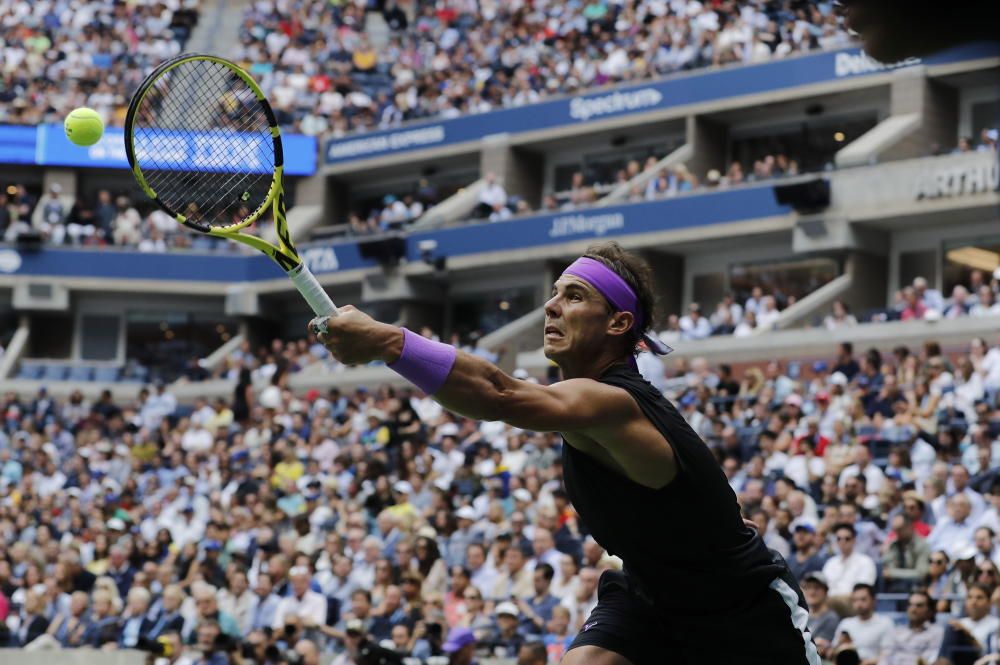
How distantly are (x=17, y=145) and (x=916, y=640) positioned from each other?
2998 cm

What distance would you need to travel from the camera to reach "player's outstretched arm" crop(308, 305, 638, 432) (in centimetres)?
366

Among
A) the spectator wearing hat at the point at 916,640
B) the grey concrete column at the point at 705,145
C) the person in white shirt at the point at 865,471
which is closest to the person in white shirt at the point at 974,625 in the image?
the spectator wearing hat at the point at 916,640

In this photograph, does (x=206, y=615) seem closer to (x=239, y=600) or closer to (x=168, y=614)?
(x=168, y=614)

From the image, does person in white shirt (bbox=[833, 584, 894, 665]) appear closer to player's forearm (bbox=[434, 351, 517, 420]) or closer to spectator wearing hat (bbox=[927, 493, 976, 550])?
spectator wearing hat (bbox=[927, 493, 976, 550])

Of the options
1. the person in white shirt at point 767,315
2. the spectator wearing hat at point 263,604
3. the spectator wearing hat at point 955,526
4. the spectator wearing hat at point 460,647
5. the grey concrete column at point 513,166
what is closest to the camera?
the spectator wearing hat at point 460,647

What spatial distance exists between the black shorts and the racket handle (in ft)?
4.68

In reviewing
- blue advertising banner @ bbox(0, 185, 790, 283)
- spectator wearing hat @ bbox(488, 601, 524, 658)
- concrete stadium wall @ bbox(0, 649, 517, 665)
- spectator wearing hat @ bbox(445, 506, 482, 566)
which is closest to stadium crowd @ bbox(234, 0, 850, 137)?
blue advertising banner @ bbox(0, 185, 790, 283)

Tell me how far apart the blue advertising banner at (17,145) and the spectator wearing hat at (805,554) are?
2810cm

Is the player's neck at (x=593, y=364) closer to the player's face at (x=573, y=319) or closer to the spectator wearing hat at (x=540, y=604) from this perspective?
the player's face at (x=573, y=319)

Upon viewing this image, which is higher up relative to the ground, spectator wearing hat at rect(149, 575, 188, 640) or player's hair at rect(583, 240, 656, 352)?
player's hair at rect(583, 240, 656, 352)

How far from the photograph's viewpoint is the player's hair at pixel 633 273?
461 cm

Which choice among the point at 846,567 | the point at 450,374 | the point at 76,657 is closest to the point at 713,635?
the point at 450,374

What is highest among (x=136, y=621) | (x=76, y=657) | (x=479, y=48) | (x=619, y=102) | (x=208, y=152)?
(x=479, y=48)

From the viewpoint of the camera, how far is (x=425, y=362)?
3.70 meters
